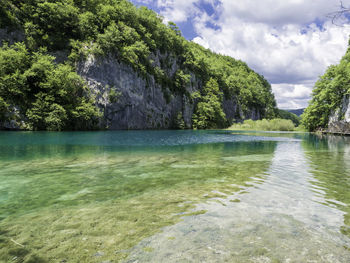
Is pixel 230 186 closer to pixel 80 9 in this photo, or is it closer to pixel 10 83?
pixel 10 83

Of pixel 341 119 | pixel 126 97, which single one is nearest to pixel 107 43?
pixel 126 97

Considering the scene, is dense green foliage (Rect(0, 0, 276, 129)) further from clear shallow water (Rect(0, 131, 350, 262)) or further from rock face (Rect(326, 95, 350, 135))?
clear shallow water (Rect(0, 131, 350, 262))

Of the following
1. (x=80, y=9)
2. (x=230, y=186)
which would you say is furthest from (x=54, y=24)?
(x=230, y=186)

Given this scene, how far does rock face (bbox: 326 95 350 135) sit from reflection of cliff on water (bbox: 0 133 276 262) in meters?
47.1

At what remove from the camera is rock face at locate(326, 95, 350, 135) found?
1736 inches

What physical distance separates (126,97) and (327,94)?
4745cm

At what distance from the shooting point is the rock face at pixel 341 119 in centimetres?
4409

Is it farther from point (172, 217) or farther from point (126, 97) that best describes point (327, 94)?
point (172, 217)

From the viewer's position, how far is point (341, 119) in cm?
4603

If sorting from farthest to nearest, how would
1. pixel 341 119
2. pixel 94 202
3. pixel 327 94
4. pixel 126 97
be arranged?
pixel 327 94 < pixel 126 97 < pixel 341 119 < pixel 94 202

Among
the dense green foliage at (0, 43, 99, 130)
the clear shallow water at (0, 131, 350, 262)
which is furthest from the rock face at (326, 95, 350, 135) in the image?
the dense green foliage at (0, 43, 99, 130)

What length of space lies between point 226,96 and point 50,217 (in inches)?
3622

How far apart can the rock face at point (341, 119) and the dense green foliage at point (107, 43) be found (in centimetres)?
3299

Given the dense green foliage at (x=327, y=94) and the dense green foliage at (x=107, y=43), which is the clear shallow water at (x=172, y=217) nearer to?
the dense green foliage at (x=107, y=43)
